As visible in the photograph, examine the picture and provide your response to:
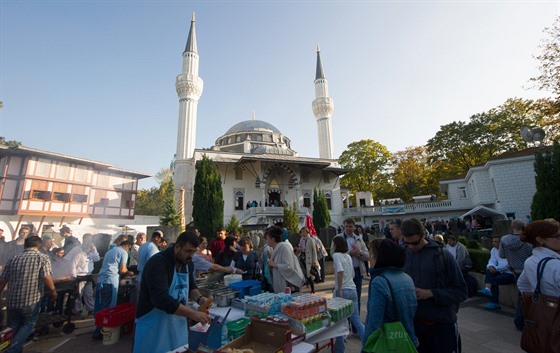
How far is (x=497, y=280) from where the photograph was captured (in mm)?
5871

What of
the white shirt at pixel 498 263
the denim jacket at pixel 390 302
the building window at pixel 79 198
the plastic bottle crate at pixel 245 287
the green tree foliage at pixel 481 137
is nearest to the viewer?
the denim jacket at pixel 390 302

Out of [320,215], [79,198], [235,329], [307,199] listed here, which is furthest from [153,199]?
[235,329]

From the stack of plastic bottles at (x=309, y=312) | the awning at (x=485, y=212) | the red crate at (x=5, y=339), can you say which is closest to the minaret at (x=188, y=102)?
the awning at (x=485, y=212)

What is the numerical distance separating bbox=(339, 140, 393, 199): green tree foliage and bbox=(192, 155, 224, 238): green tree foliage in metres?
22.8

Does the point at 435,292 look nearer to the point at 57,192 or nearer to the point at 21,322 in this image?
the point at 21,322

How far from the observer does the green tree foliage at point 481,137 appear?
83.7 feet

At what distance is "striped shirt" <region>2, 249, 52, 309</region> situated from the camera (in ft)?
12.7

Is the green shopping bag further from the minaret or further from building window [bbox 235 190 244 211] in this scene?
the minaret

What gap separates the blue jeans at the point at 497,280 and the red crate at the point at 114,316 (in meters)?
7.49

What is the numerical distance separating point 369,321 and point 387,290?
0.29 m

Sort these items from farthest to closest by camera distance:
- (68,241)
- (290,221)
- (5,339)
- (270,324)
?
1. (290,221)
2. (68,241)
3. (5,339)
4. (270,324)

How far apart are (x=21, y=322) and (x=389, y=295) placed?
525 centimetres

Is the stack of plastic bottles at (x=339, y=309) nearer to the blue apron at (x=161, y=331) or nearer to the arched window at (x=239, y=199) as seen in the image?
the blue apron at (x=161, y=331)

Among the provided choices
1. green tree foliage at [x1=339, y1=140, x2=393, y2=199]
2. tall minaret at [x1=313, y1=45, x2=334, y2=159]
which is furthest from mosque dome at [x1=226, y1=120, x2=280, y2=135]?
green tree foliage at [x1=339, y1=140, x2=393, y2=199]
